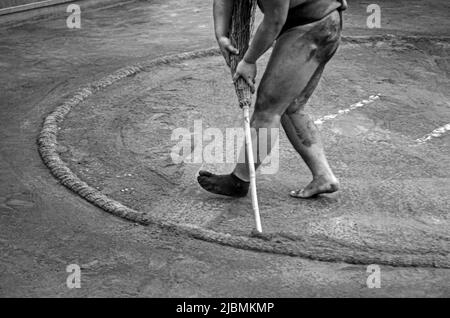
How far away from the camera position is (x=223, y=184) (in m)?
4.46

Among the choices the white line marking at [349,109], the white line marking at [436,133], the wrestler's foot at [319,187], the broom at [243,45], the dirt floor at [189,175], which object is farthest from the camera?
the white line marking at [349,109]

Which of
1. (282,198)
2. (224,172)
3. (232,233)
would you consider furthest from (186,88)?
(232,233)

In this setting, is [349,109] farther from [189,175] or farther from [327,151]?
[189,175]

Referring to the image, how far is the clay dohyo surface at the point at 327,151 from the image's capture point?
4203 millimetres

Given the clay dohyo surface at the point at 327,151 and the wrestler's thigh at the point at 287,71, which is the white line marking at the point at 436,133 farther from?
the wrestler's thigh at the point at 287,71

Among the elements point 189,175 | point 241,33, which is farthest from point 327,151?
point 241,33

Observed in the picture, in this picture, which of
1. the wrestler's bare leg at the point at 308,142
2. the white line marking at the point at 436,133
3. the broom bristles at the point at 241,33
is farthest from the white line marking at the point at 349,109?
the broom bristles at the point at 241,33

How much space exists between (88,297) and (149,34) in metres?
4.92

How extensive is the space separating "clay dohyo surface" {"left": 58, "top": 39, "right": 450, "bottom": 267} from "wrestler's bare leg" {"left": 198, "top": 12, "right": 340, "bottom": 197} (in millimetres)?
127

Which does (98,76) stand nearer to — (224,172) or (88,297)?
(224,172)

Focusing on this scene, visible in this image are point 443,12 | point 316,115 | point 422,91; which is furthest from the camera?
point 443,12

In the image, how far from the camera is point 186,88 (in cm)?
638

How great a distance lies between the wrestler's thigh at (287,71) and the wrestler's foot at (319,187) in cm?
48
